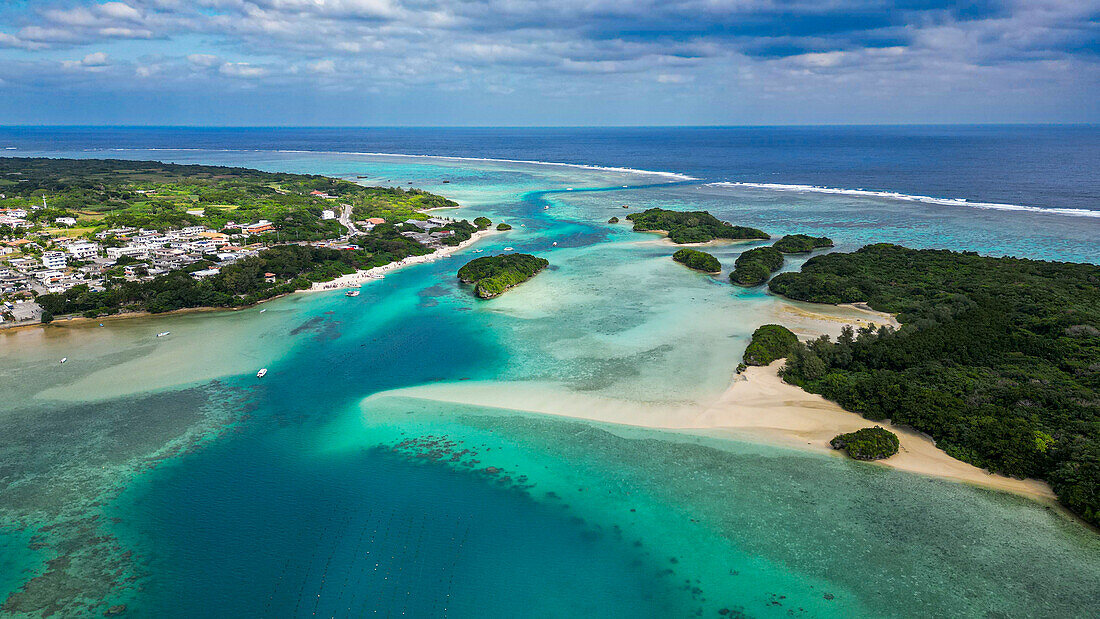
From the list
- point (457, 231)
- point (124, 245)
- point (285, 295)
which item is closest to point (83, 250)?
point (124, 245)

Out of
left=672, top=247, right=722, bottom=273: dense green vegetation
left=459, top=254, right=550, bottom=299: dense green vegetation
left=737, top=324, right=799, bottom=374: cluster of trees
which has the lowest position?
left=737, top=324, right=799, bottom=374: cluster of trees

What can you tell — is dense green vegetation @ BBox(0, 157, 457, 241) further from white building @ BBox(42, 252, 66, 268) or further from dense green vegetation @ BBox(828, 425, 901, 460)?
dense green vegetation @ BBox(828, 425, 901, 460)

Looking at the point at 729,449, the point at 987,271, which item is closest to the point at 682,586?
the point at 729,449

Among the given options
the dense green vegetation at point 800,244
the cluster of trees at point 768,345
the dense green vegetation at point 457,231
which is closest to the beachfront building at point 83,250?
the dense green vegetation at point 457,231

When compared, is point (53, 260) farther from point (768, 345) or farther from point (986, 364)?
point (986, 364)

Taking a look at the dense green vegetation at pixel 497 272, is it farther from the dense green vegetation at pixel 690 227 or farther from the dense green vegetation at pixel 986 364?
the dense green vegetation at pixel 986 364

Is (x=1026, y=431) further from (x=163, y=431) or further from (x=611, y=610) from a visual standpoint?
(x=163, y=431)

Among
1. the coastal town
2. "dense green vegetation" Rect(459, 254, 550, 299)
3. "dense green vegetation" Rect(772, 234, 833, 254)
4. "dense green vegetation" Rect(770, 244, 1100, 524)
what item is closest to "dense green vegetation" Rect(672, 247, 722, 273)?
"dense green vegetation" Rect(770, 244, 1100, 524)
